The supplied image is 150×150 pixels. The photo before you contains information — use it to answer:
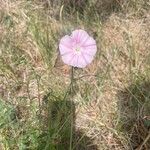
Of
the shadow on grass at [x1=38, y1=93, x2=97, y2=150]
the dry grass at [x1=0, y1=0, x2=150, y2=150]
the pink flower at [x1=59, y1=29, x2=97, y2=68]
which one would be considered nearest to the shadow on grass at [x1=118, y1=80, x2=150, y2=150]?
the dry grass at [x1=0, y1=0, x2=150, y2=150]

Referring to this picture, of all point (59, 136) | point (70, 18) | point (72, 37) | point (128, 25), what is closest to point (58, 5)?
point (70, 18)

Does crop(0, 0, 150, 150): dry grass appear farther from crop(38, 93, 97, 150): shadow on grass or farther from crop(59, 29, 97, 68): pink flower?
crop(59, 29, 97, 68): pink flower

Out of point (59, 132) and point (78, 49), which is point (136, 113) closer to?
point (59, 132)

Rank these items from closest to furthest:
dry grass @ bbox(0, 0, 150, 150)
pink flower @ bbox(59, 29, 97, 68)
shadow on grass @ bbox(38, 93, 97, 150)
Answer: pink flower @ bbox(59, 29, 97, 68), shadow on grass @ bbox(38, 93, 97, 150), dry grass @ bbox(0, 0, 150, 150)

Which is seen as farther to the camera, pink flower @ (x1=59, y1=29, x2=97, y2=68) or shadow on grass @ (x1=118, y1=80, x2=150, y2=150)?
shadow on grass @ (x1=118, y1=80, x2=150, y2=150)

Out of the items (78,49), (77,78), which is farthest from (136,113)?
(78,49)

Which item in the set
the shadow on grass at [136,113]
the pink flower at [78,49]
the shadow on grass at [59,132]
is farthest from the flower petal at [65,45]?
the shadow on grass at [136,113]
